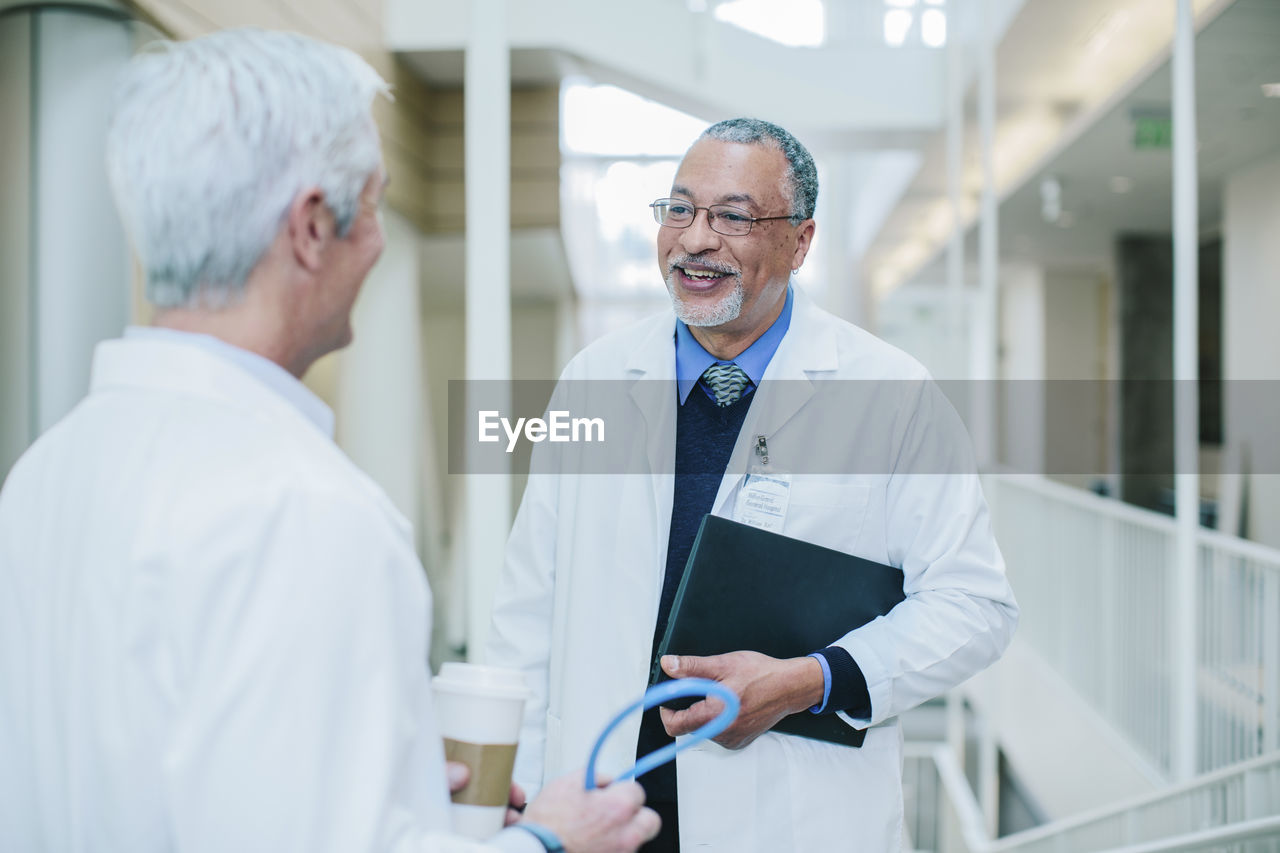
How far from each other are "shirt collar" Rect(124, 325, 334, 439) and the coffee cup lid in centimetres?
24

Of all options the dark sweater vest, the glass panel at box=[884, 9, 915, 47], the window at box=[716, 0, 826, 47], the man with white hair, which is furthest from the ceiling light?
the man with white hair

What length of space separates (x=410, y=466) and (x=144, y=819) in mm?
3091

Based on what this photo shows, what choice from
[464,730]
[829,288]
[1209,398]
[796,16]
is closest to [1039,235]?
[1209,398]

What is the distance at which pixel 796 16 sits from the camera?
4.02 metres

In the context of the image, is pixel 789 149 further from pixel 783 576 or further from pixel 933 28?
pixel 933 28

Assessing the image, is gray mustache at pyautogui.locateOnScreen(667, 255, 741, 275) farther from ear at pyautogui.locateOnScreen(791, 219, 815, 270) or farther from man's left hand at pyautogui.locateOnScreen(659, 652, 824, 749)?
man's left hand at pyautogui.locateOnScreen(659, 652, 824, 749)

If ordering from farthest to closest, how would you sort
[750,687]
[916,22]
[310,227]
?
[916,22] → [750,687] → [310,227]

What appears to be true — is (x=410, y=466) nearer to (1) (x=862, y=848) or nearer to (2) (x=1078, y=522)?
(1) (x=862, y=848)

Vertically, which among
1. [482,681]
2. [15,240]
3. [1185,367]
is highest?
[15,240]

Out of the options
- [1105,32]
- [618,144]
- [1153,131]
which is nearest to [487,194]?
[618,144]

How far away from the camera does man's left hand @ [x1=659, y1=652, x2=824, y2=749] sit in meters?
1.18

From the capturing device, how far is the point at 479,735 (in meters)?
0.81

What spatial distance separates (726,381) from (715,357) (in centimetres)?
5

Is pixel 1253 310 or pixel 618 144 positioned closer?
pixel 618 144
